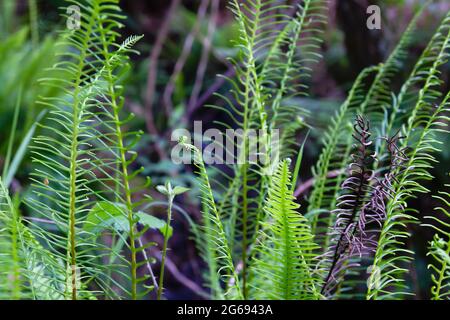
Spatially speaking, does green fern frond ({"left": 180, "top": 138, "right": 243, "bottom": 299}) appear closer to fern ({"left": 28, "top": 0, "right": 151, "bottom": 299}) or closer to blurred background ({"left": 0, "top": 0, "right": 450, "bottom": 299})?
fern ({"left": 28, "top": 0, "right": 151, "bottom": 299})

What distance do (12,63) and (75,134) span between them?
1.75 meters

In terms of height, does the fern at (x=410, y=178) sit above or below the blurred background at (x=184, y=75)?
below

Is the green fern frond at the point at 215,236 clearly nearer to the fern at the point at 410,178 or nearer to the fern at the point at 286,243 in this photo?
the fern at the point at 286,243

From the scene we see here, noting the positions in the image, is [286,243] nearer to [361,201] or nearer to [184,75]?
[361,201]

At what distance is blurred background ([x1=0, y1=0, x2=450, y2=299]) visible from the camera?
4.98 feet

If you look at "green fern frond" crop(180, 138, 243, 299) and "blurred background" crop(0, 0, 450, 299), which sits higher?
"blurred background" crop(0, 0, 450, 299)

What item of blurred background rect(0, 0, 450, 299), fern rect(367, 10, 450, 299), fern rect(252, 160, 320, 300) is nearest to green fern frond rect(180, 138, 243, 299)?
fern rect(252, 160, 320, 300)

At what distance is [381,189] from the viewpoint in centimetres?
47

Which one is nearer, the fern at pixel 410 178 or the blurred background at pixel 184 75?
the fern at pixel 410 178

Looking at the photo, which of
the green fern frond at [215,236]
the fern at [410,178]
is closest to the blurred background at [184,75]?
the green fern frond at [215,236]

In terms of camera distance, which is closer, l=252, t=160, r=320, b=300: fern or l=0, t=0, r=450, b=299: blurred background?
l=252, t=160, r=320, b=300: fern

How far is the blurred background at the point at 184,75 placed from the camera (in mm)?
1519
